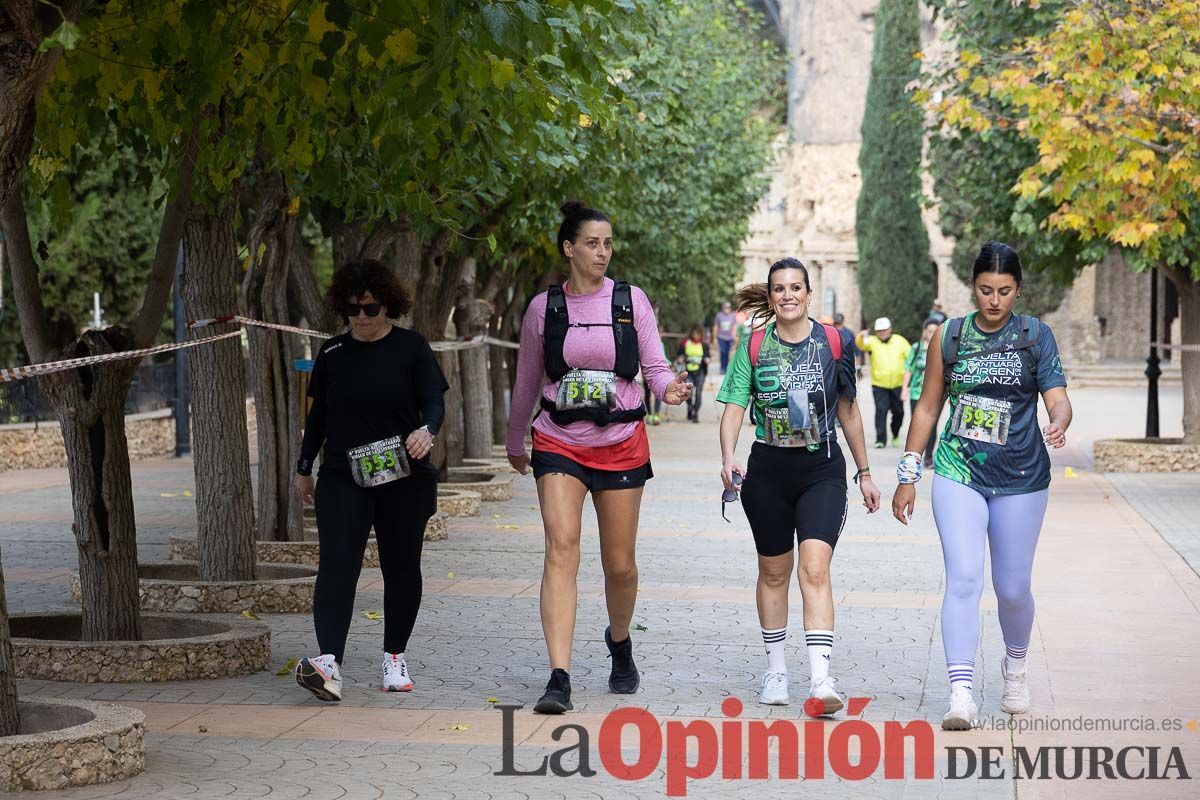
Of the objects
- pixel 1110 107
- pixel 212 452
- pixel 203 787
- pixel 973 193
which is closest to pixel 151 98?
pixel 212 452

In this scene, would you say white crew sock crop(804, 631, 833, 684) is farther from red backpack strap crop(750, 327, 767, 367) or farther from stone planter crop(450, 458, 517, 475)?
stone planter crop(450, 458, 517, 475)

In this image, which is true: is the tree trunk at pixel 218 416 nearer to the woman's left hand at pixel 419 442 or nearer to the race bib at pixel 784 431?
the woman's left hand at pixel 419 442

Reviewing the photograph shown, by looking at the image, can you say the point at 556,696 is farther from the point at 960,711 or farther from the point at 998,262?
the point at 998,262

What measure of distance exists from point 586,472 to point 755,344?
2.80ft

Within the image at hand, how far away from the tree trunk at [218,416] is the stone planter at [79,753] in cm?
375

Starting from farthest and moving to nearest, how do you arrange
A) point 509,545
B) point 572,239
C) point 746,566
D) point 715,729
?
point 509,545 → point 746,566 → point 572,239 → point 715,729

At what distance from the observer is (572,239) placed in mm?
7426

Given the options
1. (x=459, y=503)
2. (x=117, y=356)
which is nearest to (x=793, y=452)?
(x=117, y=356)

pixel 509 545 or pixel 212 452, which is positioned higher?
pixel 212 452

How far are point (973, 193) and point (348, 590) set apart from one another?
1648 centimetres

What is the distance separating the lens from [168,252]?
29.2 feet

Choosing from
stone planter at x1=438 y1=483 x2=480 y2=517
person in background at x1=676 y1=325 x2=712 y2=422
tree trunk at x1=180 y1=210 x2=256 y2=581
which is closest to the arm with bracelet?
tree trunk at x1=180 y1=210 x2=256 y2=581

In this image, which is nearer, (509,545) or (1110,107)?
(509,545)

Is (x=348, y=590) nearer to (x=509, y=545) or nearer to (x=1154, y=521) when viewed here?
(x=509, y=545)
